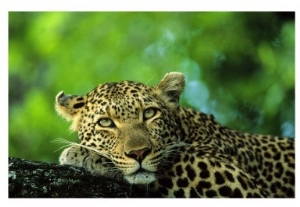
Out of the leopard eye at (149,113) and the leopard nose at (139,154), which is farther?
the leopard eye at (149,113)

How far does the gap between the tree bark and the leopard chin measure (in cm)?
7

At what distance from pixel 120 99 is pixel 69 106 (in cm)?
43

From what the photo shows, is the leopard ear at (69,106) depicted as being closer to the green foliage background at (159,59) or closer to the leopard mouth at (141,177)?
the green foliage background at (159,59)

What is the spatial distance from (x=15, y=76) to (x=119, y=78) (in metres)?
0.80

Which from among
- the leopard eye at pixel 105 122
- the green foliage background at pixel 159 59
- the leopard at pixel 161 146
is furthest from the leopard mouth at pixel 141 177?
→ the green foliage background at pixel 159 59

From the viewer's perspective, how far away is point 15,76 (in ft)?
14.3

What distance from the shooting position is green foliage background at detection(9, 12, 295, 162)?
173 inches

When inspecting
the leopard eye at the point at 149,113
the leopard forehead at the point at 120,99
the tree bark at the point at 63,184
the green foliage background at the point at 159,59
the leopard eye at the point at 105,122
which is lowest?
the tree bark at the point at 63,184

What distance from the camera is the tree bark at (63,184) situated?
329 cm

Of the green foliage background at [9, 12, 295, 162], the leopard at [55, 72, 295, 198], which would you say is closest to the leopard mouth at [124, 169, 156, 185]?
the leopard at [55, 72, 295, 198]

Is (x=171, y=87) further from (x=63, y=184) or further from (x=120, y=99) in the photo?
(x=63, y=184)

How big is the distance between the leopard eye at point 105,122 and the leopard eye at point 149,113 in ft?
0.70
